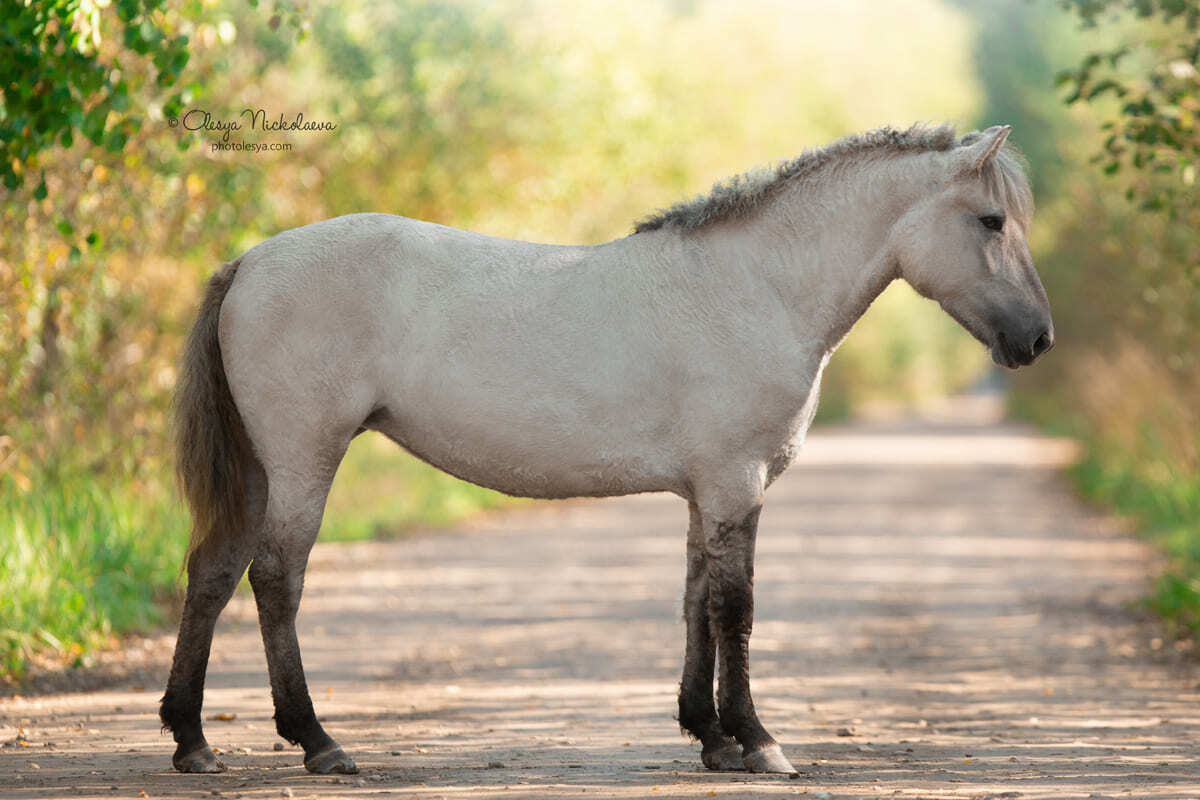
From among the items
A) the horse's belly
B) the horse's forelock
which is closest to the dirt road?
the horse's belly

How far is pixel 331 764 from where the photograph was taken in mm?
5473

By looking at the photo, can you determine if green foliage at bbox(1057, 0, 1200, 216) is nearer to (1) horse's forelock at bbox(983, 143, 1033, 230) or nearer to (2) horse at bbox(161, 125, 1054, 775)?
(1) horse's forelock at bbox(983, 143, 1033, 230)

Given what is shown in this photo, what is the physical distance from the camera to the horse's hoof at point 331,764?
5473 mm

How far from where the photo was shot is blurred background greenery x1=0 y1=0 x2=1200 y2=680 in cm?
815

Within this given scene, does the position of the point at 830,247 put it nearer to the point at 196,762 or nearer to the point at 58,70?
the point at 196,762

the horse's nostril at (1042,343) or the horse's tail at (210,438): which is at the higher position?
the horse's nostril at (1042,343)

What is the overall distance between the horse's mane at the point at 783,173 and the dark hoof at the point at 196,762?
8.36 ft

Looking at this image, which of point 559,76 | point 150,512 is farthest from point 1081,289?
point 150,512

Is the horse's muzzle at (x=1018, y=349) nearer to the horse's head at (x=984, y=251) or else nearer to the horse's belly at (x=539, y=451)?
the horse's head at (x=984, y=251)

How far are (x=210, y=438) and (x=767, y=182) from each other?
233 centimetres

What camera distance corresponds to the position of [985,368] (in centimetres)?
7956

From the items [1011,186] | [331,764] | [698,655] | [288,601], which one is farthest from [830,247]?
[331,764]

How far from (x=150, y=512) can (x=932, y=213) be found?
6875mm

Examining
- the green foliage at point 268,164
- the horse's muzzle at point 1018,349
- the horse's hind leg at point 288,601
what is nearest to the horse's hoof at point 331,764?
the horse's hind leg at point 288,601
